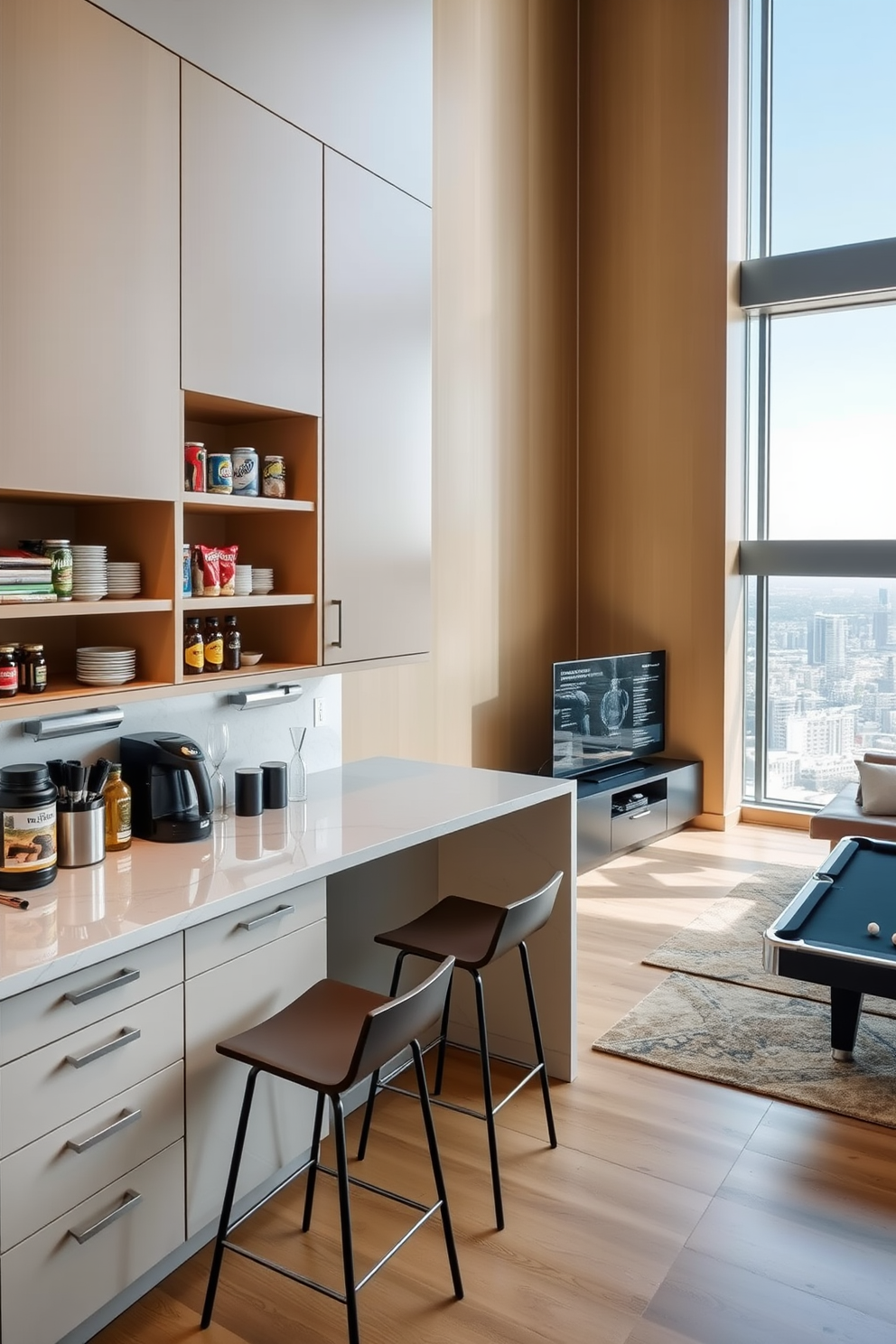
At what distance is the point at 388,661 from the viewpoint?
312cm

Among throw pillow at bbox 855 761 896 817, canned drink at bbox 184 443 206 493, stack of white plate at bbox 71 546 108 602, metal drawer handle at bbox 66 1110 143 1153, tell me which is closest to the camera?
metal drawer handle at bbox 66 1110 143 1153

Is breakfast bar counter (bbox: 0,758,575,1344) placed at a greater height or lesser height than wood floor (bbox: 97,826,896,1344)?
greater

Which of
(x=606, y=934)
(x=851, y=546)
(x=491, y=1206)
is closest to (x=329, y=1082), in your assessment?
(x=491, y=1206)

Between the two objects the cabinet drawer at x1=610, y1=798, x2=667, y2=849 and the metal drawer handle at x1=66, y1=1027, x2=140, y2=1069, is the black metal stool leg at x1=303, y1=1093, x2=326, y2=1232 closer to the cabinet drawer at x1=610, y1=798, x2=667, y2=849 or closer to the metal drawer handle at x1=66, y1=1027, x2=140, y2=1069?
the metal drawer handle at x1=66, y1=1027, x2=140, y2=1069

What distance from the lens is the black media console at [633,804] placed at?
5055 mm

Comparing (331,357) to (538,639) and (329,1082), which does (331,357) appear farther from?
(538,639)

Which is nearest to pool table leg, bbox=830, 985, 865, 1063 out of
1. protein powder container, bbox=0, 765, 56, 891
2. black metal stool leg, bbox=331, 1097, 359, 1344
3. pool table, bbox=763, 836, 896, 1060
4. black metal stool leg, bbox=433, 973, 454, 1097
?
pool table, bbox=763, 836, 896, 1060

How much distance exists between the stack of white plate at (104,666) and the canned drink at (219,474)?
494 mm

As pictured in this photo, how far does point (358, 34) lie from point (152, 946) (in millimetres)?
2449

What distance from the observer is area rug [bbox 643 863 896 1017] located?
144 inches

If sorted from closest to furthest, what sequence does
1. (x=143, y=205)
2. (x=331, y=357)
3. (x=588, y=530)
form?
(x=143, y=205)
(x=331, y=357)
(x=588, y=530)

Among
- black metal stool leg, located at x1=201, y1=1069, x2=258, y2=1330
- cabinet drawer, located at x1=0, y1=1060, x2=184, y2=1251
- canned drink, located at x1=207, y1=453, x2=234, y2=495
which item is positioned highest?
canned drink, located at x1=207, y1=453, x2=234, y2=495

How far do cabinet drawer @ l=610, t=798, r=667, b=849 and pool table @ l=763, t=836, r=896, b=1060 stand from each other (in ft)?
5.63

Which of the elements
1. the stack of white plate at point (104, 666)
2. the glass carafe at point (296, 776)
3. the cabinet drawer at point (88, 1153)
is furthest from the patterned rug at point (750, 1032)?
the stack of white plate at point (104, 666)
